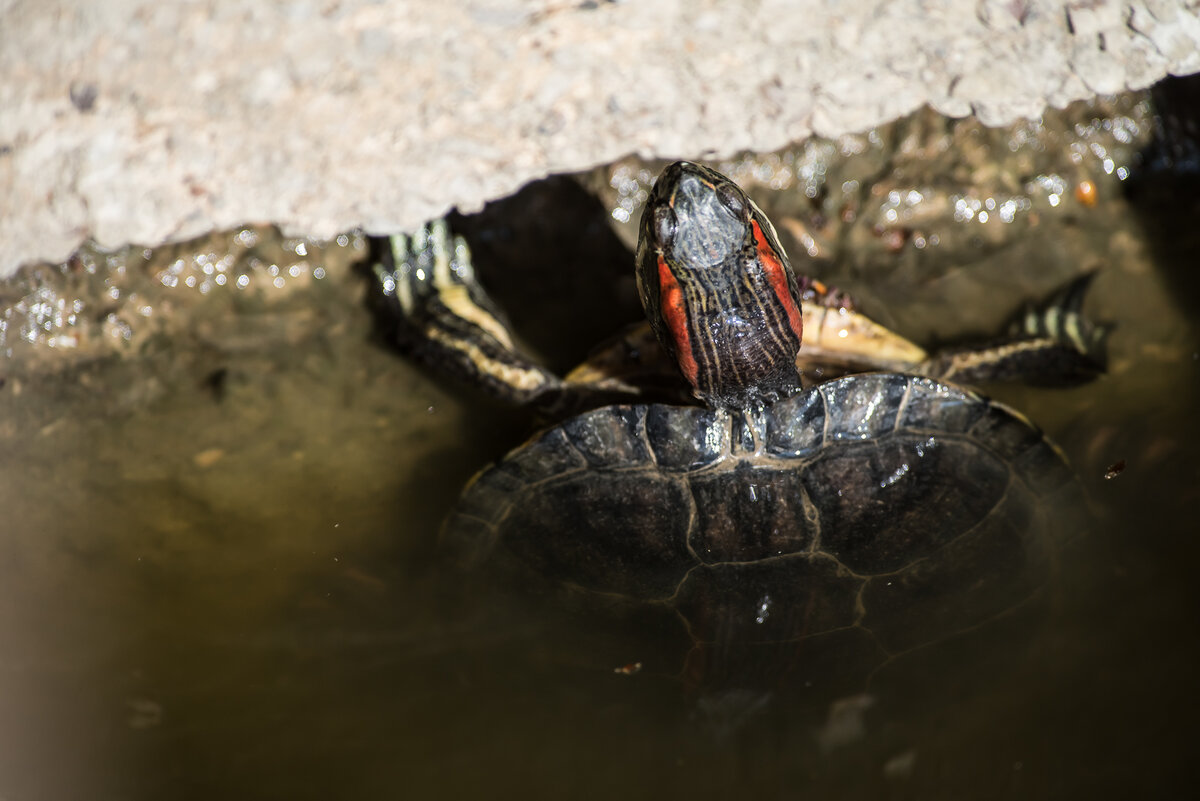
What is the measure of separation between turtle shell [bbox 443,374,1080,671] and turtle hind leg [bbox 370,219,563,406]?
1.97 feet

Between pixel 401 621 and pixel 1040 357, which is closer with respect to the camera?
pixel 401 621

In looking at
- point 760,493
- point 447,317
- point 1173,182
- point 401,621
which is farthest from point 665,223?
point 1173,182

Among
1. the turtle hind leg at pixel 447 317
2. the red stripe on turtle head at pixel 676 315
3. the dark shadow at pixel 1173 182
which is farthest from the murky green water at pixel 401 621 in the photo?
the red stripe on turtle head at pixel 676 315

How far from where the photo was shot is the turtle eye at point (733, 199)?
8.03 ft

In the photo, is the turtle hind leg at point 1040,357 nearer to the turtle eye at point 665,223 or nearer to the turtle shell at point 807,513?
the turtle shell at point 807,513

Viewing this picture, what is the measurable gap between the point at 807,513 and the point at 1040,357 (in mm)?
1270

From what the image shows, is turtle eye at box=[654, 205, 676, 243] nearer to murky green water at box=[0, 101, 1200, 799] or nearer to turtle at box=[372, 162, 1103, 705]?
turtle at box=[372, 162, 1103, 705]

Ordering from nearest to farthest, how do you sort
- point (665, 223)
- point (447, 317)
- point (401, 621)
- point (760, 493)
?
1. point (665, 223)
2. point (760, 493)
3. point (401, 621)
4. point (447, 317)

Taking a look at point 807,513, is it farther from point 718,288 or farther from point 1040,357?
point 1040,357

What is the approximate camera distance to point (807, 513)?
2.55m

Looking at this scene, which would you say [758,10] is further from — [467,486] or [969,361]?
[467,486]

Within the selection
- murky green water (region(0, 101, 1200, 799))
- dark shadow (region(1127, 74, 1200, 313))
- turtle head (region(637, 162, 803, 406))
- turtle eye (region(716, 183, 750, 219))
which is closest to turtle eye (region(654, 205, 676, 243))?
turtle head (region(637, 162, 803, 406))

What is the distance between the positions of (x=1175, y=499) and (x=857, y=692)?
1.32m

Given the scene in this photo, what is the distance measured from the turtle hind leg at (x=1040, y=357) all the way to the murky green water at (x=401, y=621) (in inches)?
2.9
